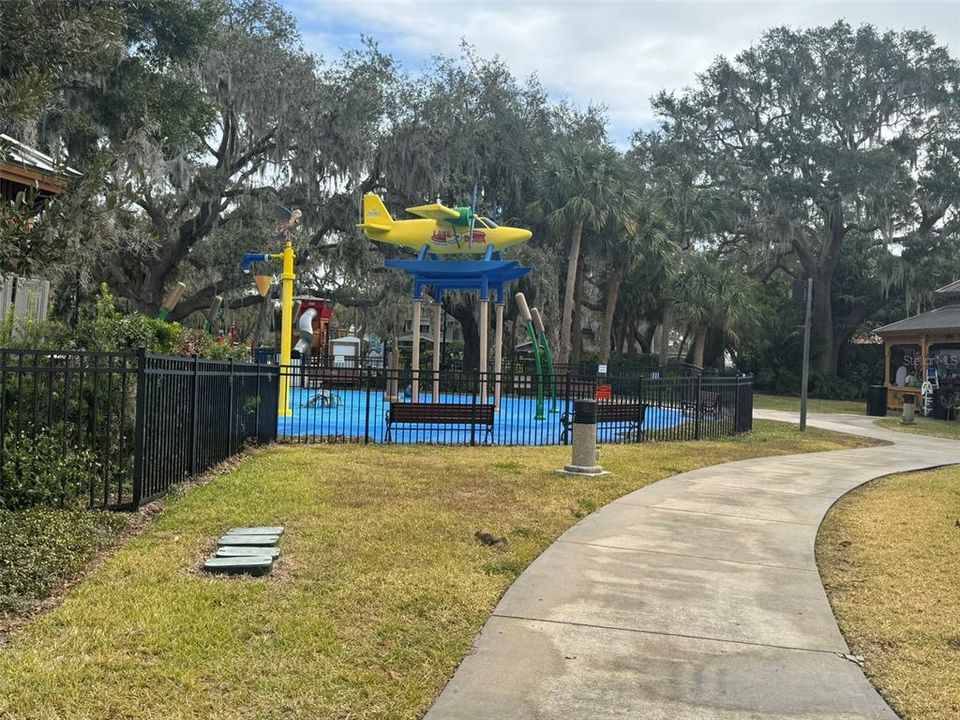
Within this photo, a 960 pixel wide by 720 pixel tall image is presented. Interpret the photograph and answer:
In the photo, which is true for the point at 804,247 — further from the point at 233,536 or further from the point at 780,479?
the point at 233,536

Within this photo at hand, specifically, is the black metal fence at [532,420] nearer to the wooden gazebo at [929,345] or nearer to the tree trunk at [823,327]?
the wooden gazebo at [929,345]

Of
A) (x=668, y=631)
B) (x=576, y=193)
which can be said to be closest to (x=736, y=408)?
(x=668, y=631)

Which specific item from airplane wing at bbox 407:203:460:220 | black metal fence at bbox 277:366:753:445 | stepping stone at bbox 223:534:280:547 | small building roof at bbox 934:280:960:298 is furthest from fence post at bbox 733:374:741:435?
small building roof at bbox 934:280:960:298

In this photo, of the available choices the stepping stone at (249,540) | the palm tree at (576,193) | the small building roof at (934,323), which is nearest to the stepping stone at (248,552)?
the stepping stone at (249,540)

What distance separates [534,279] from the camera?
1384 inches

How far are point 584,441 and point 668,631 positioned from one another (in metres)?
5.96

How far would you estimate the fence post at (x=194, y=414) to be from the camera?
9.04 metres

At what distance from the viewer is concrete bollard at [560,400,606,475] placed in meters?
10.9

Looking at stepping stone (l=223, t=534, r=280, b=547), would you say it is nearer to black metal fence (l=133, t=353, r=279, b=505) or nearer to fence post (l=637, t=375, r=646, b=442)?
black metal fence (l=133, t=353, r=279, b=505)

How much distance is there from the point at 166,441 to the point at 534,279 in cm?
2778

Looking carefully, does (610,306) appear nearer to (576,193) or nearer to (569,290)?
(569,290)

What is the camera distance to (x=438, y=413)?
1513 cm

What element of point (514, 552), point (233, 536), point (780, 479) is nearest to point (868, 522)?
point (780, 479)

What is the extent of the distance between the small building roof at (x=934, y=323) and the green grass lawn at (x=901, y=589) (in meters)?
22.6
